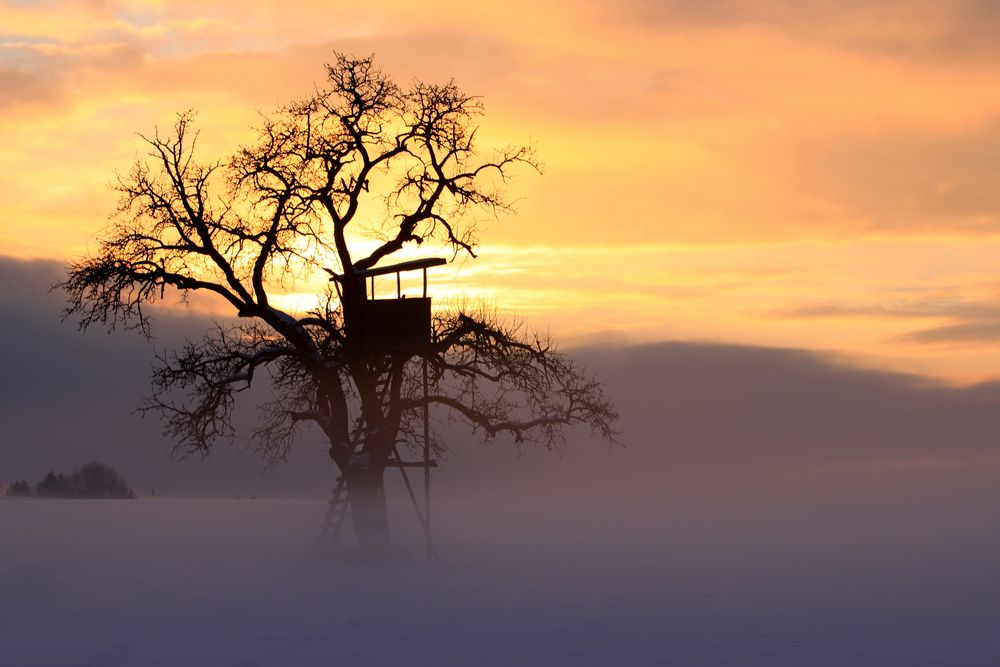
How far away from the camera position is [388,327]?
87.7 ft

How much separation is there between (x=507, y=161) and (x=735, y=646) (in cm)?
1567

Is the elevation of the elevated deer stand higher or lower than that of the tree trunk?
higher

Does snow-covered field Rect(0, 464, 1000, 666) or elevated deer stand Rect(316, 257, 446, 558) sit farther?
elevated deer stand Rect(316, 257, 446, 558)

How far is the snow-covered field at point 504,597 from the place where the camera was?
50.9 ft

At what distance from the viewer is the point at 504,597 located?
20688 mm

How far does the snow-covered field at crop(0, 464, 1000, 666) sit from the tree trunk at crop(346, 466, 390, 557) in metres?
1.07

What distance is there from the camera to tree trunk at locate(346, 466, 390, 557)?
27.3 meters

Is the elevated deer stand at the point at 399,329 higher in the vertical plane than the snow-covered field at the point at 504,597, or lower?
higher

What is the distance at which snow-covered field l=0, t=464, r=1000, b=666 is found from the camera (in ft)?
50.9

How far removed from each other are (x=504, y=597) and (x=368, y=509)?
295 inches

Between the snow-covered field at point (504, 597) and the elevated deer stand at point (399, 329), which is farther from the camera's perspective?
the elevated deer stand at point (399, 329)

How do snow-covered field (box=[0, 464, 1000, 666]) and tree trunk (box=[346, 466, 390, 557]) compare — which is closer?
snow-covered field (box=[0, 464, 1000, 666])

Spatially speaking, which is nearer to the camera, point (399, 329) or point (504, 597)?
point (504, 597)

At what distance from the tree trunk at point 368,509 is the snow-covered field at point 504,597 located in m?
1.07
